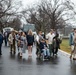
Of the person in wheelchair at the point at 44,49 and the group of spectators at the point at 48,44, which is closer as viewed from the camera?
the person in wheelchair at the point at 44,49

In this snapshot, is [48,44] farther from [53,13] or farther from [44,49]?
[53,13]

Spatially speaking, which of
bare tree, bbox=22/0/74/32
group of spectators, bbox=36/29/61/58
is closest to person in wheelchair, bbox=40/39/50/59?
group of spectators, bbox=36/29/61/58

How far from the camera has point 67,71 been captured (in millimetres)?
14086

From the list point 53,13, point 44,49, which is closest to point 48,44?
point 44,49

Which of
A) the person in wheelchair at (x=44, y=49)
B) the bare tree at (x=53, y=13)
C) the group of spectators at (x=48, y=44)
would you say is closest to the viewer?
the person in wheelchair at (x=44, y=49)

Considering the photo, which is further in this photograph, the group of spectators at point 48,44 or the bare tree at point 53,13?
the bare tree at point 53,13

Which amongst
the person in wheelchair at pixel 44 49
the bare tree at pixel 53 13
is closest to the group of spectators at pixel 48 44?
the person in wheelchair at pixel 44 49

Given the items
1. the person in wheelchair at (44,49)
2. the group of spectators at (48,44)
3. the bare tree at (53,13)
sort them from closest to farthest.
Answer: the person in wheelchair at (44,49), the group of spectators at (48,44), the bare tree at (53,13)

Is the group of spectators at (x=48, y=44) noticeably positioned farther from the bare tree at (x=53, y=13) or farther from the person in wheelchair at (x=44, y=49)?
the bare tree at (x=53, y=13)

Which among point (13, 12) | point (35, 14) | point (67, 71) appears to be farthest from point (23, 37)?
point (35, 14)

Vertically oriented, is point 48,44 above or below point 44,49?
above

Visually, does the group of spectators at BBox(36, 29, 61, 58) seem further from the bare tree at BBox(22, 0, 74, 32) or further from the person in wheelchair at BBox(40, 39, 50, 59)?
the bare tree at BBox(22, 0, 74, 32)

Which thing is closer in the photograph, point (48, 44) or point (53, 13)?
point (48, 44)

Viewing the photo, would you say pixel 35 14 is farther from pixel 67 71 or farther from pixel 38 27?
pixel 67 71
